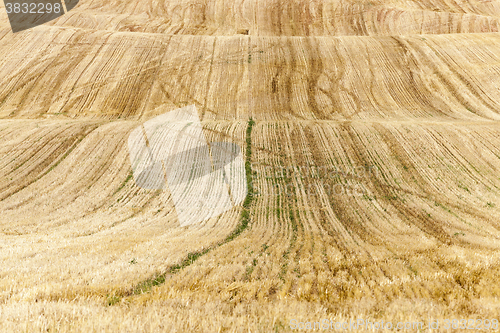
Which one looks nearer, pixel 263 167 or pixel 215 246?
pixel 215 246

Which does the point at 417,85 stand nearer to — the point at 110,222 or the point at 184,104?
the point at 184,104

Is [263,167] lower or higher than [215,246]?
lower

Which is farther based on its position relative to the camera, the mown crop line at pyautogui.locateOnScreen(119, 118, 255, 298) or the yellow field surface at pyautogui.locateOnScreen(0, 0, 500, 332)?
the mown crop line at pyautogui.locateOnScreen(119, 118, 255, 298)

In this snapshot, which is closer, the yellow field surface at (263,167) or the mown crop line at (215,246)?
the yellow field surface at (263,167)

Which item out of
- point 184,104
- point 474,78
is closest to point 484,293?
point 184,104
